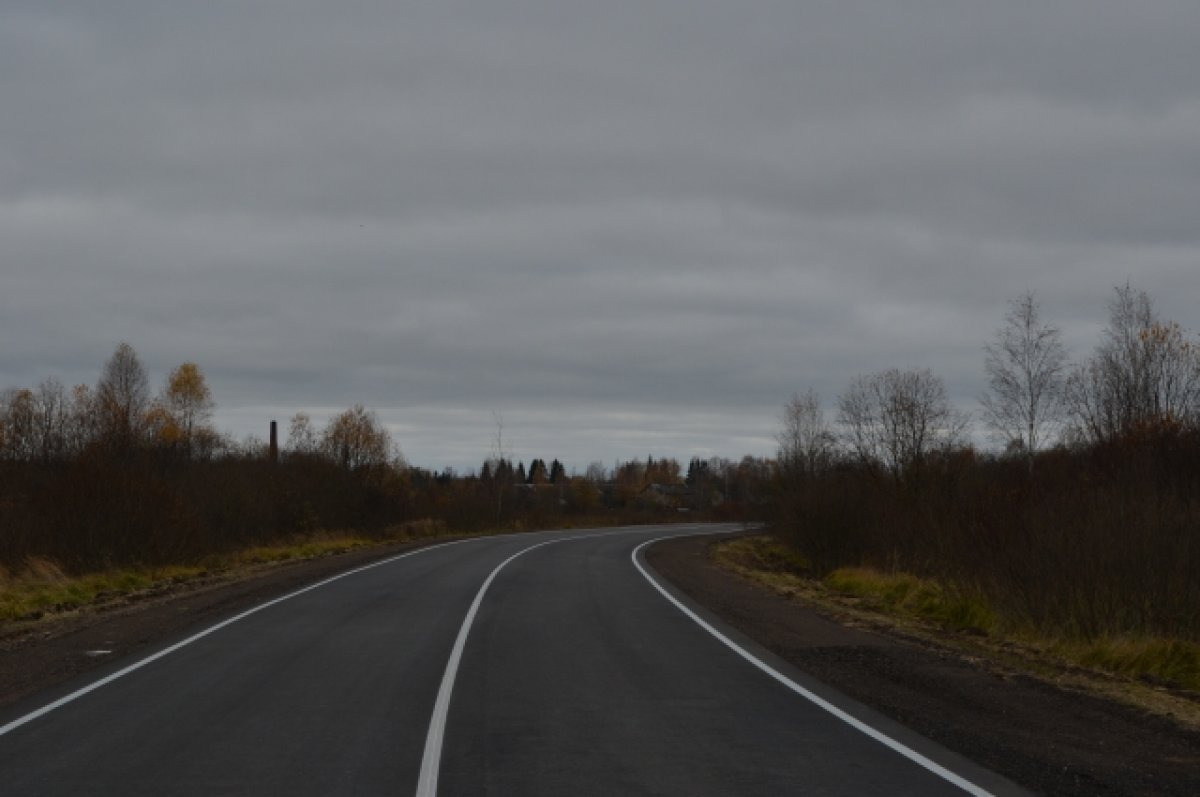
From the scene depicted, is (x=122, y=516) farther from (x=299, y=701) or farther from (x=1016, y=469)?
(x=1016, y=469)

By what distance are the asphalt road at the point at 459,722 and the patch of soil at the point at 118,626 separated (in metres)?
0.55

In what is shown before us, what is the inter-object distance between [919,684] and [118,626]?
12018 mm

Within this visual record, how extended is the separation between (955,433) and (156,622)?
1291 inches

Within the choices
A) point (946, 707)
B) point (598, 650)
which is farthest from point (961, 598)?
point (946, 707)

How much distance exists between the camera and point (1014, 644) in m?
16.4

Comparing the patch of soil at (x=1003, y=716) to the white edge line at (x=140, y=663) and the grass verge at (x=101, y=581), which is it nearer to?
the white edge line at (x=140, y=663)

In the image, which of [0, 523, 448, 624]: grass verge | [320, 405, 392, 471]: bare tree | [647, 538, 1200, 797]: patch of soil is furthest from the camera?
[320, 405, 392, 471]: bare tree

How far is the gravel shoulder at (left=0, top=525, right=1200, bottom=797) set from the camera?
321 inches

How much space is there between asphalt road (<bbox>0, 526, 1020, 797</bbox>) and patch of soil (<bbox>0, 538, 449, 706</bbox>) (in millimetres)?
546

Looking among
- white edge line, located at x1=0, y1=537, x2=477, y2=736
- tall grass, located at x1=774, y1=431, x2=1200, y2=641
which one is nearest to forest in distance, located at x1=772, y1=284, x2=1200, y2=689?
tall grass, located at x1=774, y1=431, x2=1200, y2=641

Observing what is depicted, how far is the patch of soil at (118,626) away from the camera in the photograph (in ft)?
41.4

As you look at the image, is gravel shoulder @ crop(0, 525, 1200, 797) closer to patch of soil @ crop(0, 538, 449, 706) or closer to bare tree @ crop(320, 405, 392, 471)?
patch of soil @ crop(0, 538, 449, 706)

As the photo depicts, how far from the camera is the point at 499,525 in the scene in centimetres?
6525

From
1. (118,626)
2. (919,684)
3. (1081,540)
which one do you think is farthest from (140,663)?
(1081,540)
